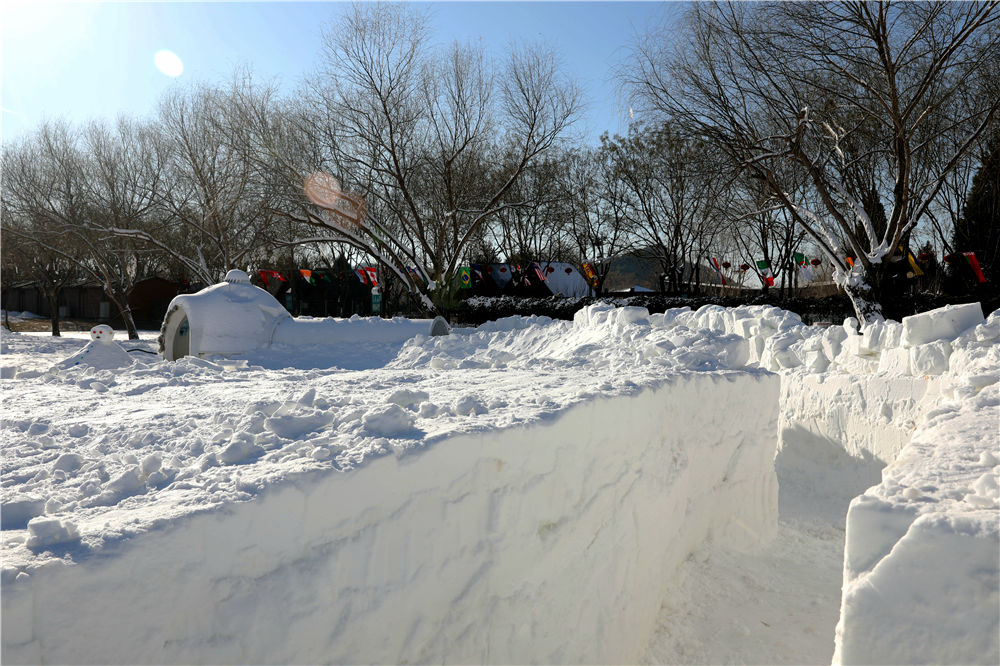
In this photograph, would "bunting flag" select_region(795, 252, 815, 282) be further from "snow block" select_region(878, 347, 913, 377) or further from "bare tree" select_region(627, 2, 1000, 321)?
"snow block" select_region(878, 347, 913, 377)

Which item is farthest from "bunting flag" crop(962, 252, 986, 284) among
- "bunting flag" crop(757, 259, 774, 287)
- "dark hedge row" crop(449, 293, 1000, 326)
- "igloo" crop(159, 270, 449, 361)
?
"igloo" crop(159, 270, 449, 361)

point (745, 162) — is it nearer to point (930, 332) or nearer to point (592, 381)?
point (930, 332)

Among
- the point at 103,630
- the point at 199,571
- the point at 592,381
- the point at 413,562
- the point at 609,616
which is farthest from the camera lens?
the point at 592,381

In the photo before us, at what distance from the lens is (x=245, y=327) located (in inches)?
464

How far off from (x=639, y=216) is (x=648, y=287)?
9.66 meters

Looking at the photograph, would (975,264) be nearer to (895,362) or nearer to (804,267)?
(804,267)

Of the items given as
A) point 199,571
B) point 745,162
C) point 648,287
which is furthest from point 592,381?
point 648,287

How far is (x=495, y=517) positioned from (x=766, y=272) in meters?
26.9

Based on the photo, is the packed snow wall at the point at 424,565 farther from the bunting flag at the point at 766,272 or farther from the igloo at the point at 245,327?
the bunting flag at the point at 766,272

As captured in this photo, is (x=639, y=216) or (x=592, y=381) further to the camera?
(x=639, y=216)

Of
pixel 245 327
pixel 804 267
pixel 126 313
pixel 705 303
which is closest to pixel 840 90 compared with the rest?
pixel 705 303

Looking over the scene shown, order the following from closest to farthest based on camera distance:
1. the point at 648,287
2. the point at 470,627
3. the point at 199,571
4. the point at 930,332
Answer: the point at 199,571 < the point at 470,627 < the point at 930,332 < the point at 648,287

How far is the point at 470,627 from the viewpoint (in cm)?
293

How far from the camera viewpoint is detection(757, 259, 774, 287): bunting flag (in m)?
24.5
